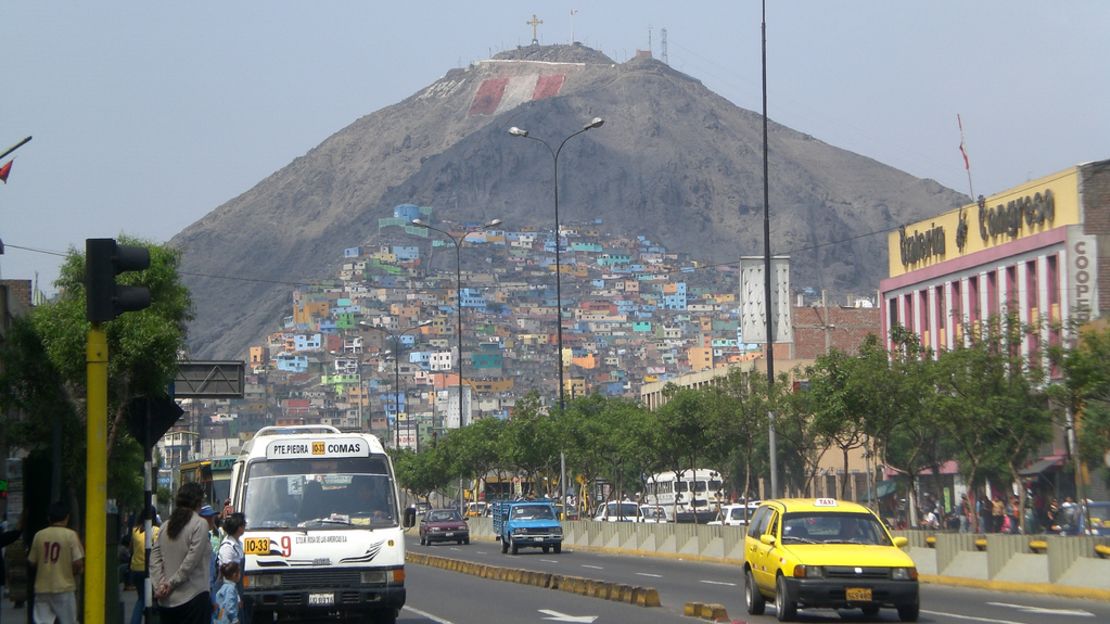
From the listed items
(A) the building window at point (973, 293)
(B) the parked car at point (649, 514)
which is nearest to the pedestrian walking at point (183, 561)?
(A) the building window at point (973, 293)

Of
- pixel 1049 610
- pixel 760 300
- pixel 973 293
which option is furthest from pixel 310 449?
pixel 973 293

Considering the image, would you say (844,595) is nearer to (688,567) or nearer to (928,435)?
(688,567)

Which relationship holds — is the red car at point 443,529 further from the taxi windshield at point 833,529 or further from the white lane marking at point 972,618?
the taxi windshield at point 833,529

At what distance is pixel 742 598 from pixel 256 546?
10.0 meters

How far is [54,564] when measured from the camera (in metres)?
16.7

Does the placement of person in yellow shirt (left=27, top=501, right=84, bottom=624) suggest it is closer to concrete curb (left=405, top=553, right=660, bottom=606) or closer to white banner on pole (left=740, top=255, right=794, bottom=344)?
concrete curb (left=405, top=553, right=660, bottom=606)

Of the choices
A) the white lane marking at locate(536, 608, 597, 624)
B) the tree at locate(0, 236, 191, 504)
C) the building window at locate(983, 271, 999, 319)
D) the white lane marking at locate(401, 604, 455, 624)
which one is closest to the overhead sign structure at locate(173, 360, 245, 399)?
the tree at locate(0, 236, 191, 504)

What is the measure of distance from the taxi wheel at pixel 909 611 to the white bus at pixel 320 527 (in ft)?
21.0

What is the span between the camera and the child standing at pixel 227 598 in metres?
15.6

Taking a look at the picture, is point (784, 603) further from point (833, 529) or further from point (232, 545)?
point (232, 545)

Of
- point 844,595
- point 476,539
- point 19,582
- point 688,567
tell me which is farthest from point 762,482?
point 844,595

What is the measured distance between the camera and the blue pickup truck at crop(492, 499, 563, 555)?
5059cm

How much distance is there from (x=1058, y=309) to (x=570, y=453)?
3044 cm

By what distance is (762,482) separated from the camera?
302 feet
